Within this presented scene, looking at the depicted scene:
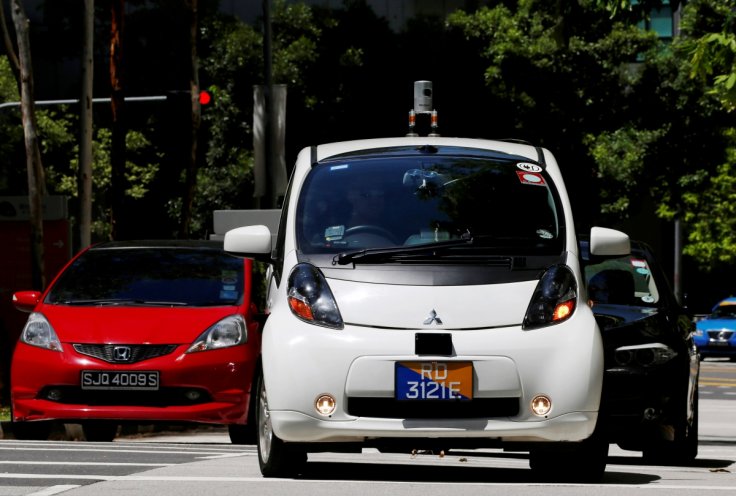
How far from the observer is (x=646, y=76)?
42875mm

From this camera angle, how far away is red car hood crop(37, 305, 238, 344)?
40.1ft

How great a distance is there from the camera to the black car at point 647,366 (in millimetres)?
11164

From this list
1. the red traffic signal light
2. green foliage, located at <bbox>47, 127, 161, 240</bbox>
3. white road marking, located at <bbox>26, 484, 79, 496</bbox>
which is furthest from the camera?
green foliage, located at <bbox>47, 127, 161, 240</bbox>

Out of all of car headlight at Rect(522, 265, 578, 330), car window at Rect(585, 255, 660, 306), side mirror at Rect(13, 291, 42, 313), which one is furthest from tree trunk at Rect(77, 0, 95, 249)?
car headlight at Rect(522, 265, 578, 330)

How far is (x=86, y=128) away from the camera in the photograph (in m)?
23.7

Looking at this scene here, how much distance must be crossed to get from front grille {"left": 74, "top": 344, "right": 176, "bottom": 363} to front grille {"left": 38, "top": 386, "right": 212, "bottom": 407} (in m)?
0.23

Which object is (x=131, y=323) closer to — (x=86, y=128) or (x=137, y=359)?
(x=137, y=359)

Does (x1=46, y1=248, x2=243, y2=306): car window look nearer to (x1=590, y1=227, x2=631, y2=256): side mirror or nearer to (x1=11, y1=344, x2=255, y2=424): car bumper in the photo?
(x1=11, y1=344, x2=255, y2=424): car bumper

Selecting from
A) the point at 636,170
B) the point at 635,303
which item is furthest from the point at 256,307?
the point at 636,170

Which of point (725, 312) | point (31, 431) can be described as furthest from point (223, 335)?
point (725, 312)

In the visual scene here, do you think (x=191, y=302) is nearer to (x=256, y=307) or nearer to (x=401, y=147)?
(x=256, y=307)

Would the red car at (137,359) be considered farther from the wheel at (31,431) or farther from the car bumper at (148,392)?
the wheel at (31,431)

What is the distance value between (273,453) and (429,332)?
106 cm

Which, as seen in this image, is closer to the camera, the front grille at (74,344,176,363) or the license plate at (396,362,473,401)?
the license plate at (396,362,473,401)
